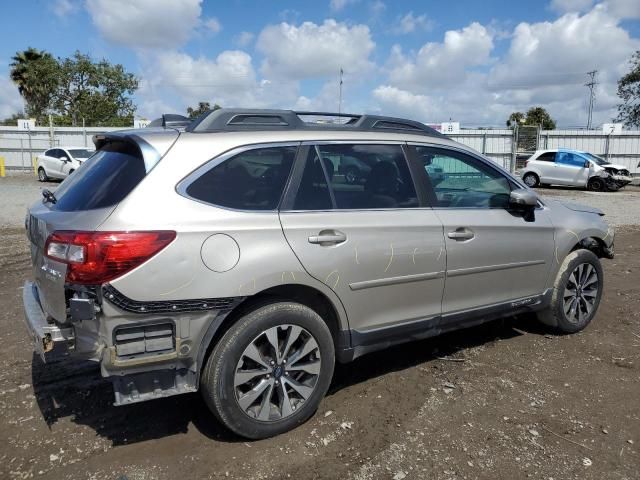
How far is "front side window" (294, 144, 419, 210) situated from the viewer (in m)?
3.23

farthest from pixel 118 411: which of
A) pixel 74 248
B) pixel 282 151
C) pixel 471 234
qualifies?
pixel 471 234

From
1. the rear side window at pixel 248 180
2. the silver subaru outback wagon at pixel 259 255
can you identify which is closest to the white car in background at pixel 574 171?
the silver subaru outback wagon at pixel 259 255

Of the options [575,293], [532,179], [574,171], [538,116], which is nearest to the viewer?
[575,293]

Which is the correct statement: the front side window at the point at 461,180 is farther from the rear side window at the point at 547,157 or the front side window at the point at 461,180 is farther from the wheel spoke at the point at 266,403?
the rear side window at the point at 547,157

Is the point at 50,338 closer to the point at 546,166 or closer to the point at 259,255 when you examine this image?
the point at 259,255

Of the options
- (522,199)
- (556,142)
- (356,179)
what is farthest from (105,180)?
(556,142)

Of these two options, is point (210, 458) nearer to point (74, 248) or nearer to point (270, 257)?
point (270, 257)

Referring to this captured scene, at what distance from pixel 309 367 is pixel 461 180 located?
1934mm

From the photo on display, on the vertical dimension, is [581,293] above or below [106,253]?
below

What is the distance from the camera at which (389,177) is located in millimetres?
3609

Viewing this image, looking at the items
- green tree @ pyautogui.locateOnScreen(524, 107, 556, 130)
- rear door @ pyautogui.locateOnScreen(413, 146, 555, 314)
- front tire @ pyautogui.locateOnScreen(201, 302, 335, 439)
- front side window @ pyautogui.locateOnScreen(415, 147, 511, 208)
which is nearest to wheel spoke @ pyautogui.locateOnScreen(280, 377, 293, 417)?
front tire @ pyautogui.locateOnScreen(201, 302, 335, 439)

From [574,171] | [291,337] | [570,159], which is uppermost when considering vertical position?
[570,159]

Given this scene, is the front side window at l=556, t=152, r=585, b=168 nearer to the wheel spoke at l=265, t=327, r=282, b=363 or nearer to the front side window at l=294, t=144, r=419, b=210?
the front side window at l=294, t=144, r=419, b=210

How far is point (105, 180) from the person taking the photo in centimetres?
291
